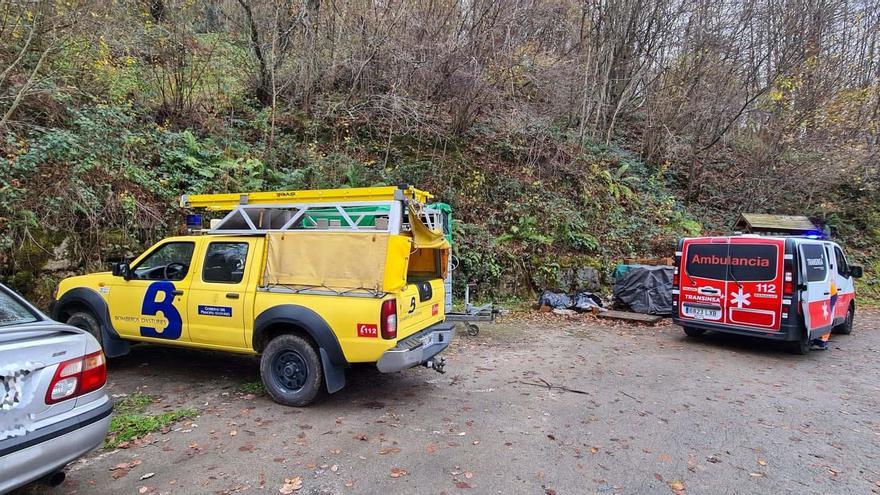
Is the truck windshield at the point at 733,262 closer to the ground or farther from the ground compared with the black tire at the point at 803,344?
farther from the ground

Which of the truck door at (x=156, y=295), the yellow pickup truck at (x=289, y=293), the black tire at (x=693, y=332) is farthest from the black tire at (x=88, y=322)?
the black tire at (x=693, y=332)

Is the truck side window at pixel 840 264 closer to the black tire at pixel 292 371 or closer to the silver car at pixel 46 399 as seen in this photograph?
the black tire at pixel 292 371

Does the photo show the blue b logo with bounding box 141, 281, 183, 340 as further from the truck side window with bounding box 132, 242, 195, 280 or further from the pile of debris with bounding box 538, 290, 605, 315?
the pile of debris with bounding box 538, 290, 605, 315

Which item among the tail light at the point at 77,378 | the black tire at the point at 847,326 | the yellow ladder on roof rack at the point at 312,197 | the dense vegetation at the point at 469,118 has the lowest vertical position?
the black tire at the point at 847,326

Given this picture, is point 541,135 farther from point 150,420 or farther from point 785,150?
point 150,420

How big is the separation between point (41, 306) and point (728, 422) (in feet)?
31.1

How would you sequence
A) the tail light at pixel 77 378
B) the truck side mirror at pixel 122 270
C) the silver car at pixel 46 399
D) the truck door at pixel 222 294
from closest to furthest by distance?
1. the silver car at pixel 46 399
2. the tail light at pixel 77 378
3. the truck door at pixel 222 294
4. the truck side mirror at pixel 122 270

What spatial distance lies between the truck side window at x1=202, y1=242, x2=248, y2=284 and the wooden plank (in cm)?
778

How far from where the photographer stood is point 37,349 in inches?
106

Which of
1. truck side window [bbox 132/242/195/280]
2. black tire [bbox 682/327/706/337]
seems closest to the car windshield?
truck side window [bbox 132/242/195/280]

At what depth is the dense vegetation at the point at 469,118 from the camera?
8.30m

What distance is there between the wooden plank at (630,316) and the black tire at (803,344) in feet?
7.78

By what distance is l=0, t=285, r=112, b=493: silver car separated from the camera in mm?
2496

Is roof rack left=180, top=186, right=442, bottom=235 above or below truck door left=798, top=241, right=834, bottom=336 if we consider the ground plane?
above
